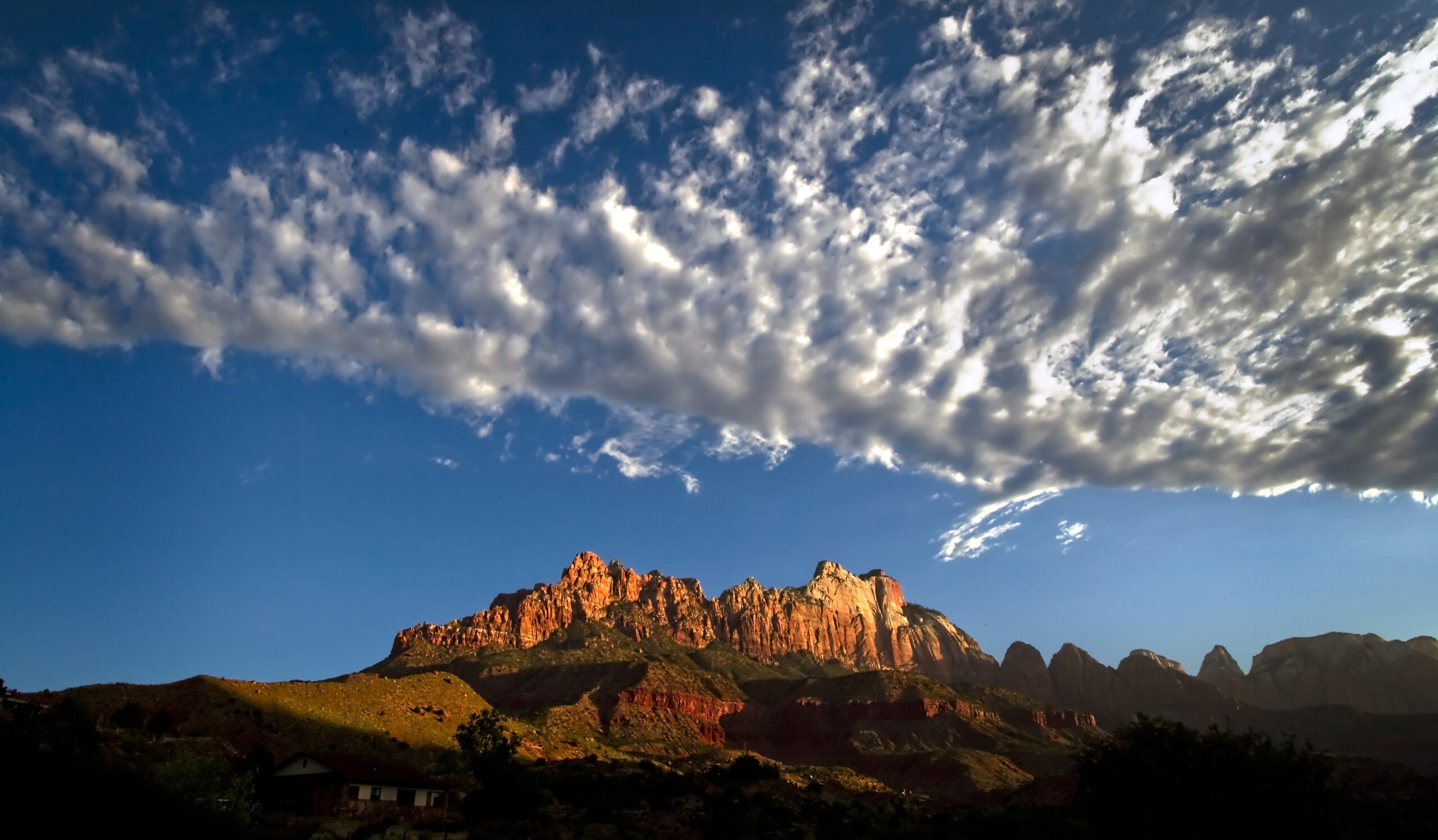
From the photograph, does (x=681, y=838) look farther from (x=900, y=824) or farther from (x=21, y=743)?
(x=21, y=743)

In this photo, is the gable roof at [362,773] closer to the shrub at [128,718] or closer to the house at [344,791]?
the house at [344,791]

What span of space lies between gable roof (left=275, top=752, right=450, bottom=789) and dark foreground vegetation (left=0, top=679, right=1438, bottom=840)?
2918 mm

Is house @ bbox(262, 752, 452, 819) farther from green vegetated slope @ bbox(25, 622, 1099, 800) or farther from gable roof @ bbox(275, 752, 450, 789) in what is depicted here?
green vegetated slope @ bbox(25, 622, 1099, 800)

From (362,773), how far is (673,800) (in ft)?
91.7

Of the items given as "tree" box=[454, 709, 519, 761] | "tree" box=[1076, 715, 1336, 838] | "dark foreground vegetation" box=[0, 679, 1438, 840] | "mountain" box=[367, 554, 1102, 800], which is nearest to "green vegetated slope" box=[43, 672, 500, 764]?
"dark foreground vegetation" box=[0, 679, 1438, 840]

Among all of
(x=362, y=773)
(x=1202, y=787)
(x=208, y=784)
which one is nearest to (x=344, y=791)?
(x=362, y=773)

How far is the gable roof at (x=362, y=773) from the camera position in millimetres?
50000

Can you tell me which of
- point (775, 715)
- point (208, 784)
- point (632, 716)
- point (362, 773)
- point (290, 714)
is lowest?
point (362, 773)

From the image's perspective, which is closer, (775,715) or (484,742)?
(484,742)

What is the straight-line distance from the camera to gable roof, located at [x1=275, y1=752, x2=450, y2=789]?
5000cm

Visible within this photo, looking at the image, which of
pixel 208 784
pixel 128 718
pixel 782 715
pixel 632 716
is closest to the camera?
pixel 208 784

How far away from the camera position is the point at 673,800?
68250 mm

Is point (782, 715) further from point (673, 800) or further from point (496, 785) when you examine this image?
point (496, 785)

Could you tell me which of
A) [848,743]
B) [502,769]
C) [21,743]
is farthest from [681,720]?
[21,743]
